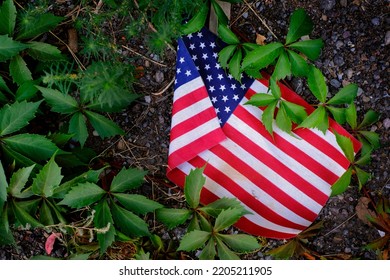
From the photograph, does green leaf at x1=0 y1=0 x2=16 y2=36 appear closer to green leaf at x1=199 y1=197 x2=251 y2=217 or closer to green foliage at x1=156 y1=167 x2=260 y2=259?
green foliage at x1=156 y1=167 x2=260 y2=259

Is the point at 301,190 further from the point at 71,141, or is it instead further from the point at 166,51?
the point at 71,141

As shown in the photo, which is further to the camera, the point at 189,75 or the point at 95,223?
the point at 189,75

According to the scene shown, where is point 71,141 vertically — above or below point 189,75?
below

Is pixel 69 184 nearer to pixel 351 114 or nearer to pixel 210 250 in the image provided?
pixel 210 250

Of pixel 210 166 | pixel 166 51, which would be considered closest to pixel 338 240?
pixel 210 166

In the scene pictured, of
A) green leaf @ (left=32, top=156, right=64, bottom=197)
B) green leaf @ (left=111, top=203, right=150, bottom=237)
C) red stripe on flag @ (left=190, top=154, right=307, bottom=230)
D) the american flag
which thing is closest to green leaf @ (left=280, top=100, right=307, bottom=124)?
the american flag
